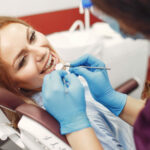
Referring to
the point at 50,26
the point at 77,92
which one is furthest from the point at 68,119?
the point at 50,26

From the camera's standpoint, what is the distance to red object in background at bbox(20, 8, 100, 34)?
6.02 feet

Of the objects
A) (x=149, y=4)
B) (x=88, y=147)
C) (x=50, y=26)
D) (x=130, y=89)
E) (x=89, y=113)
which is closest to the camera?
(x=149, y=4)

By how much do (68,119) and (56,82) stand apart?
17cm

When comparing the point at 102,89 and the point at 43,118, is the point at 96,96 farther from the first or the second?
the point at 43,118

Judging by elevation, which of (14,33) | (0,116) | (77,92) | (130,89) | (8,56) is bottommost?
(130,89)

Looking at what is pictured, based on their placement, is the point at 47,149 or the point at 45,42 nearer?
the point at 47,149

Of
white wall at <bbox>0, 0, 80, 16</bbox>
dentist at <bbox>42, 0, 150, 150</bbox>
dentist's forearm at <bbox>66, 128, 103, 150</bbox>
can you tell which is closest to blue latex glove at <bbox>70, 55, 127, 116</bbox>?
dentist at <bbox>42, 0, 150, 150</bbox>

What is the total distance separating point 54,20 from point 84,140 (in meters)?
1.54

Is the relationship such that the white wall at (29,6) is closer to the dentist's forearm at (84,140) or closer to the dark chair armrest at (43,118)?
the dark chair armrest at (43,118)

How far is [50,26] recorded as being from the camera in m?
1.99

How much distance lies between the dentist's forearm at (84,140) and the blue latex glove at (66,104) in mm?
21

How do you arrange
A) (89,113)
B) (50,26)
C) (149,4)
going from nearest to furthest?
(149,4) → (89,113) → (50,26)

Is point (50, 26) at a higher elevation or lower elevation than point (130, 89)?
higher

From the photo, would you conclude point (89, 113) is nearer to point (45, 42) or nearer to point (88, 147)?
point (88, 147)
